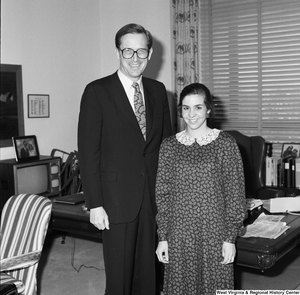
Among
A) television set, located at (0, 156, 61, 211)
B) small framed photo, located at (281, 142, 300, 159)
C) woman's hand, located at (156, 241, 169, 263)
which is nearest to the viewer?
woman's hand, located at (156, 241, 169, 263)

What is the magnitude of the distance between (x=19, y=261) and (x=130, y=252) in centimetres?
61

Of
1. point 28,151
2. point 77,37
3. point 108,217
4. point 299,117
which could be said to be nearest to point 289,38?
point 299,117

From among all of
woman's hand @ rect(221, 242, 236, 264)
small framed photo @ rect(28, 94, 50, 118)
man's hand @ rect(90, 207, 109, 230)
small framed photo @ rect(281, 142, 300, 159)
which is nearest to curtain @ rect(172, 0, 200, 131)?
small framed photo @ rect(281, 142, 300, 159)

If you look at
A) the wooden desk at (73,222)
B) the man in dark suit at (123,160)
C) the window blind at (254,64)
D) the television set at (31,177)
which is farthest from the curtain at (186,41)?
the man in dark suit at (123,160)

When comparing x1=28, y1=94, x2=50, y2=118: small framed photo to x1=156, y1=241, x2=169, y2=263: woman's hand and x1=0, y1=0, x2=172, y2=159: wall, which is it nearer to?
x1=0, y1=0, x2=172, y2=159: wall

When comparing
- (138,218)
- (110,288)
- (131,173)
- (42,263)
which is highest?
(131,173)

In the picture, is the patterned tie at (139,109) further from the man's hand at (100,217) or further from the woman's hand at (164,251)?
the woman's hand at (164,251)

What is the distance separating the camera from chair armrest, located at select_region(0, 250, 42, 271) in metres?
2.43

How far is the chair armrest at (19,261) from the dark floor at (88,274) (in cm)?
99

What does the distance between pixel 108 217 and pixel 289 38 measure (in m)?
3.18

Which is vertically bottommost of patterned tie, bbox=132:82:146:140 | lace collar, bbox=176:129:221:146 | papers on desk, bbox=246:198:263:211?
papers on desk, bbox=246:198:263:211

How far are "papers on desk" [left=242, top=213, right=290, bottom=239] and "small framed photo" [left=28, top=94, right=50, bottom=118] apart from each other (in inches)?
108

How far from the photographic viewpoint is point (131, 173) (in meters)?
2.42

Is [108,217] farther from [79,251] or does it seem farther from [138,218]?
[79,251]
